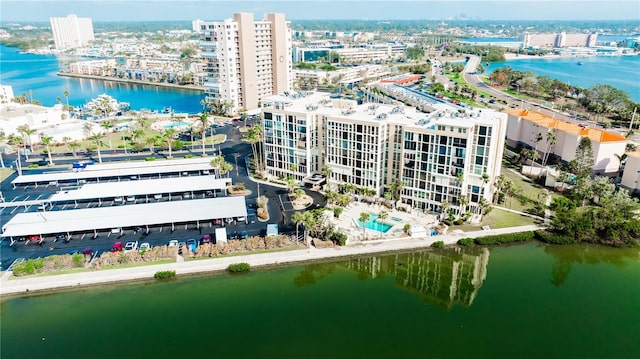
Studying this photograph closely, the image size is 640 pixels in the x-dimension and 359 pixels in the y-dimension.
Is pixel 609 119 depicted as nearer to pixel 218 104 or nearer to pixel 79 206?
pixel 218 104

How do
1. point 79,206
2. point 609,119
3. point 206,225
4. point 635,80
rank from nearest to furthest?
point 206,225 < point 79,206 < point 609,119 < point 635,80

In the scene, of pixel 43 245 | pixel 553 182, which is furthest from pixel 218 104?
pixel 553 182

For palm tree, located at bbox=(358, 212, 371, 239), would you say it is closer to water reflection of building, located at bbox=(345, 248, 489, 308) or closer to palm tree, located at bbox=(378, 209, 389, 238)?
palm tree, located at bbox=(378, 209, 389, 238)

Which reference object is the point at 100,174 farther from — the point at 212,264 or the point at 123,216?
the point at 212,264

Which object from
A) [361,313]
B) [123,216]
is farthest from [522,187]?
[123,216]

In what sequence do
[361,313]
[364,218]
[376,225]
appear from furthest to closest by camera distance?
[376,225] < [364,218] < [361,313]

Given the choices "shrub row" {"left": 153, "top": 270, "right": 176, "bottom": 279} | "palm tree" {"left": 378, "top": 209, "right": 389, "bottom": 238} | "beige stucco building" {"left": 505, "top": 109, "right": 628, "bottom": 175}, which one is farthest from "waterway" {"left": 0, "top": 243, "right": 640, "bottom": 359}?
"beige stucco building" {"left": 505, "top": 109, "right": 628, "bottom": 175}

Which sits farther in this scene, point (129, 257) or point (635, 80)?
point (635, 80)
